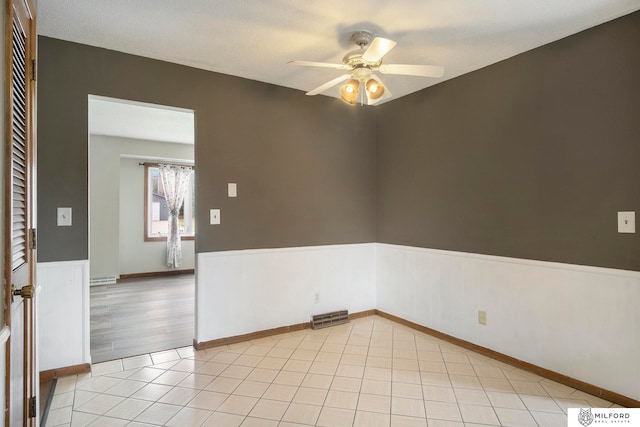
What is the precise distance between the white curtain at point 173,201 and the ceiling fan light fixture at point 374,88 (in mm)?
5170

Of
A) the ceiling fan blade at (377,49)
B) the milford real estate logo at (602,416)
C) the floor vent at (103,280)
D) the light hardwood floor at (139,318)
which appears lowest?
the milford real estate logo at (602,416)

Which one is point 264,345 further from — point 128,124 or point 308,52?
point 128,124

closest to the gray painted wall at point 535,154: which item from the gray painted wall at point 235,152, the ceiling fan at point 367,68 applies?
the gray painted wall at point 235,152

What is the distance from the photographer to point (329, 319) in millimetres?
3742

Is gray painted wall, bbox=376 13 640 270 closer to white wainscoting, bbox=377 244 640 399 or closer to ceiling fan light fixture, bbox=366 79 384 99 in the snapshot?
white wainscoting, bbox=377 244 640 399

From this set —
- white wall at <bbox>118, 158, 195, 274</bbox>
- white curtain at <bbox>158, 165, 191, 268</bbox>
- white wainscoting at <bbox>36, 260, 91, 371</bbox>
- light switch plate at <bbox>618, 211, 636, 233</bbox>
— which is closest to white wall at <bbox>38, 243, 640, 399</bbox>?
white wainscoting at <bbox>36, 260, 91, 371</bbox>

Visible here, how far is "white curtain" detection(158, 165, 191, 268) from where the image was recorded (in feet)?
21.6

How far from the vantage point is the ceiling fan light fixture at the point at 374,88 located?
2.44 meters

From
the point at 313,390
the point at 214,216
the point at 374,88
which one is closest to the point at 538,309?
the point at 313,390

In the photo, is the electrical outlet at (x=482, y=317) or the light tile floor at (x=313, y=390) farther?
the electrical outlet at (x=482, y=317)

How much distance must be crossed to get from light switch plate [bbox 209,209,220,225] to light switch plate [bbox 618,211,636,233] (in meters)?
2.99

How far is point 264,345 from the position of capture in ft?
10.5

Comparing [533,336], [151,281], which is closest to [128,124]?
[151,281]

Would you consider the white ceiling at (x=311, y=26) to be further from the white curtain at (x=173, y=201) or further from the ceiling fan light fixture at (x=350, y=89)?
the white curtain at (x=173, y=201)
